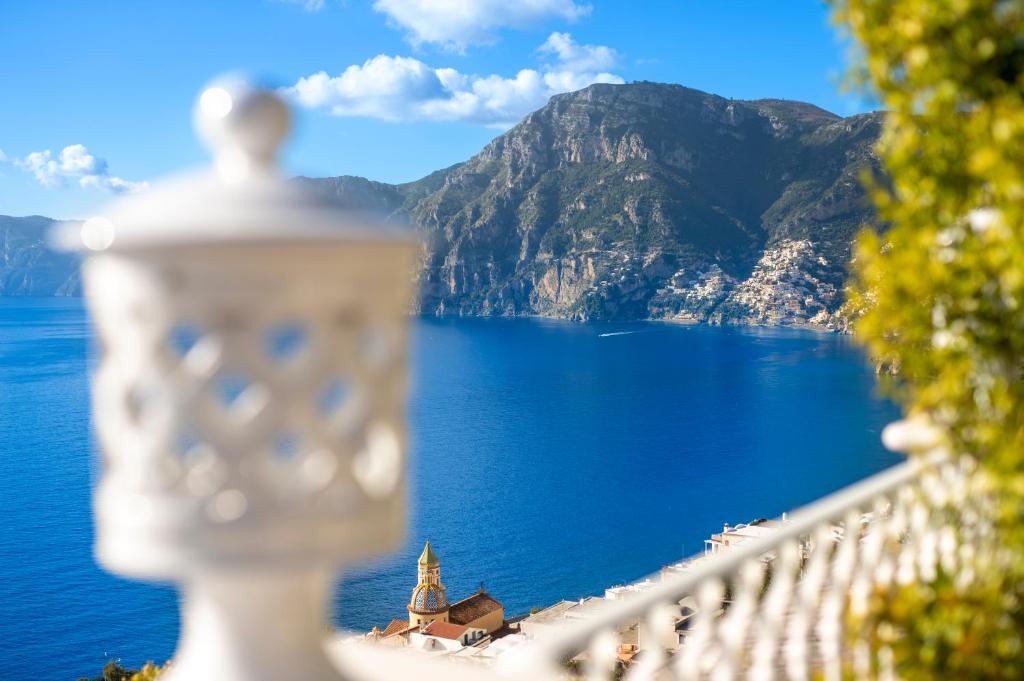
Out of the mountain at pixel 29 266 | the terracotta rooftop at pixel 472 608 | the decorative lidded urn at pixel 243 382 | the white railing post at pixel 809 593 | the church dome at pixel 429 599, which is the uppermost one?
the mountain at pixel 29 266

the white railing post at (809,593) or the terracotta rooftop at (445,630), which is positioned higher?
the white railing post at (809,593)

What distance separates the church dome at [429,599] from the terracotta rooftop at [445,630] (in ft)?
3.44

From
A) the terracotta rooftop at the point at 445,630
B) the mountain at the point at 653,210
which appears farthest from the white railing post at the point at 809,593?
the mountain at the point at 653,210

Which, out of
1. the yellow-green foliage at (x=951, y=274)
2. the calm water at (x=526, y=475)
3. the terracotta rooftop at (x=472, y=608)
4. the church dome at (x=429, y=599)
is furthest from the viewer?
the calm water at (x=526, y=475)

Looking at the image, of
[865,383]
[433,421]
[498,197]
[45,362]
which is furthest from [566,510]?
[498,197]

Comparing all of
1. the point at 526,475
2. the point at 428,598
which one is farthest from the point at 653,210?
the point at 428,598

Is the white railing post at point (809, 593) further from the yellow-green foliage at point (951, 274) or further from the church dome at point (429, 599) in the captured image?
the church dome at point (429, 599)

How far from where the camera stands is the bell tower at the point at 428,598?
89.6ft

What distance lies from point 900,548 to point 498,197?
13639 cm

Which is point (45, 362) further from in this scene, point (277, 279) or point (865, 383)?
point (277, 279)

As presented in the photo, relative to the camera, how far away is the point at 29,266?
559 ft

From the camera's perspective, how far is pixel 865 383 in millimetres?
64125

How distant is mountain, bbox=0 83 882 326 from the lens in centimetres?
11462

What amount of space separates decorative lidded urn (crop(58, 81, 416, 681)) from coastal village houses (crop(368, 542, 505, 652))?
24868 millimetres
